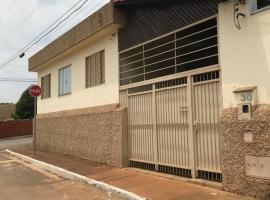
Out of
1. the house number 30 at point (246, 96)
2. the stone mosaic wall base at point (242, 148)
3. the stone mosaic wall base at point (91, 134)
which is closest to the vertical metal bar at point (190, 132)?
the stone mosaic wall base at point (242, 148)

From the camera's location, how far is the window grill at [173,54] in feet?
29.1

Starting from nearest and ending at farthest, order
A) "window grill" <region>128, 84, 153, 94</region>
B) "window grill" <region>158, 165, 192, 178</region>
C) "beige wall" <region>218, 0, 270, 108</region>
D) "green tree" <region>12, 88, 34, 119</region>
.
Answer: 1. "beige wall" <region>218, 0, 270, 108</region>
2. "window grill" <region>158, 165, 192, 178</region>
3. "window grill" <region>128, 84, 153, 94</region>
4. "green tree" <region>12, 88, 34, 119</region>

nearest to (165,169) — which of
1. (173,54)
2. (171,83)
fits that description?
(171,83)

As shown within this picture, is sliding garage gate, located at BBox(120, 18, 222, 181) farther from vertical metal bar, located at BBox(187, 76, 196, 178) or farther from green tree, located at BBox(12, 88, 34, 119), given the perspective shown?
green tree, located at BBox(12, 88, 34, 119)

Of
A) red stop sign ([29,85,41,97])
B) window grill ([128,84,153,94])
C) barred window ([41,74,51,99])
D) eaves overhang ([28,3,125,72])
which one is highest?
eaves overhang ([28,3,125,72])

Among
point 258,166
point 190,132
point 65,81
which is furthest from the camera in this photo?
point 65,81

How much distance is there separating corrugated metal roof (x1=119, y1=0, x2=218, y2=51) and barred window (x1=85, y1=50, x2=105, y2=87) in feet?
5.13

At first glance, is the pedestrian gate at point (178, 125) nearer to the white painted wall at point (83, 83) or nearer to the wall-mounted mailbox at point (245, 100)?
the wall-mounted mailbox at point (245, 100)

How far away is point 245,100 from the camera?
24.5ft

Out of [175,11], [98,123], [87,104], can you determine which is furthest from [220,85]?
[87,104]

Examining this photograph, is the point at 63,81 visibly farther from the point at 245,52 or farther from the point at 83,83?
the point at 245,52

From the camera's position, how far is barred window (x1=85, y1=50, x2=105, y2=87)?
13.7 metres

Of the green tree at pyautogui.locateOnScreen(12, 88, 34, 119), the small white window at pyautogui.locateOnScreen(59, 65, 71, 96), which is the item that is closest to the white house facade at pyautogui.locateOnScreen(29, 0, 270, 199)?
the small white window at pyautogui.locateOnScreen(59, 65, 71, 96)

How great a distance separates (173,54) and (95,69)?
4.70 m
